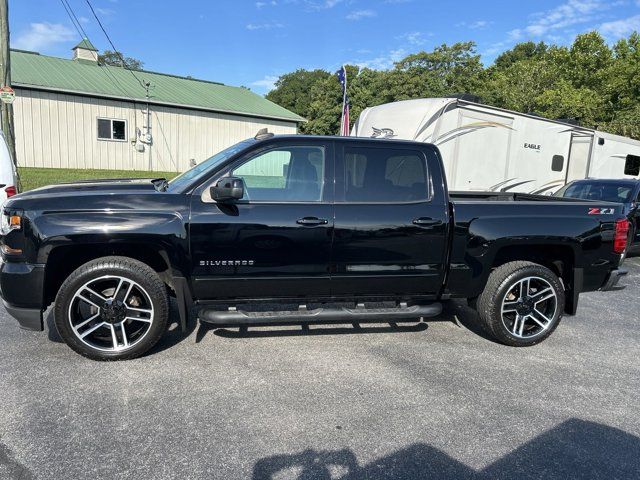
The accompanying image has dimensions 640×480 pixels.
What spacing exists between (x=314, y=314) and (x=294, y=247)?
2.03 ft

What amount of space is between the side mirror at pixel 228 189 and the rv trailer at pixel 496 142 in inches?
241

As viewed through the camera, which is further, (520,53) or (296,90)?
(296,90)

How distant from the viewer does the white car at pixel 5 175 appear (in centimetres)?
680

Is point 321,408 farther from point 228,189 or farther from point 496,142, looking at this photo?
point 496,142

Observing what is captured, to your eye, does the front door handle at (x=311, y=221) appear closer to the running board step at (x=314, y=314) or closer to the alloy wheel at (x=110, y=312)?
the running board step at (x=314, y=314)

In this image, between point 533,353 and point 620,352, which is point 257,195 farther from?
point 620,352

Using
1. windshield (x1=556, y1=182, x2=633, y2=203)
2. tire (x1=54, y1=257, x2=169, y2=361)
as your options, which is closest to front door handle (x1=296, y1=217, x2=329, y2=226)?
tire (x1=54, y1=257, x2=169, y2=361)

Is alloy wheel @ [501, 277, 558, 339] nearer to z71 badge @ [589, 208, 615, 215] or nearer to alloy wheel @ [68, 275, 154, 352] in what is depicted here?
z71 badge @ [589, 208, 615, 215]

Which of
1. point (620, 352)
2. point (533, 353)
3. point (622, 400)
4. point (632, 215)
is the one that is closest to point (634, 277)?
point (632, 215)

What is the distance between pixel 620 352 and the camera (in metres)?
4.65

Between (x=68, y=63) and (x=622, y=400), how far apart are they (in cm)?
2827

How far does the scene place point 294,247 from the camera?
412cm

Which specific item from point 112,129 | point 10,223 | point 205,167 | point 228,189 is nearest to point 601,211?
point 228,189

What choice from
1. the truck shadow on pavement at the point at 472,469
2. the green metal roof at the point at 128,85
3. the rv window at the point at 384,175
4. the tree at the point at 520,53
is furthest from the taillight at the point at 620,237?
the tree at the point at 520,53
